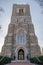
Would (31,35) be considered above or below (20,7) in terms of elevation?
below

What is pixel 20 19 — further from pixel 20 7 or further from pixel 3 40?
pixel 3 40

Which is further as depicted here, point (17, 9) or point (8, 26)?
point (17, 9)

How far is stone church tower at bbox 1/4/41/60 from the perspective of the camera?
36.4 feet

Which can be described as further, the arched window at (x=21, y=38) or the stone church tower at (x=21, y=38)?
the arched window at (x=21, y=38)

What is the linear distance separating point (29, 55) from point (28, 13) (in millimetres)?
3361

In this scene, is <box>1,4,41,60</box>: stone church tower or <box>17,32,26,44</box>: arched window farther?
<box>17,32,26,44</box>: arched window

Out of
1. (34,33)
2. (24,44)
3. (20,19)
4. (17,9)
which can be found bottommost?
(24,44)

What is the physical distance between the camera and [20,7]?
12547 millimetres

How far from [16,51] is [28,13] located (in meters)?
3.19

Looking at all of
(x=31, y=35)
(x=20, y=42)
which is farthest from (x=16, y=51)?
(x=31, y=35)

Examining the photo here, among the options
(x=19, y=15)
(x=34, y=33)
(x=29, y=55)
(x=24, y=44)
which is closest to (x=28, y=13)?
(x=19, y=15)

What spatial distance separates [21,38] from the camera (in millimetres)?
11641

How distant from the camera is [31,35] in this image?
11.5 metres

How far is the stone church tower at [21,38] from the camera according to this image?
1109cm
